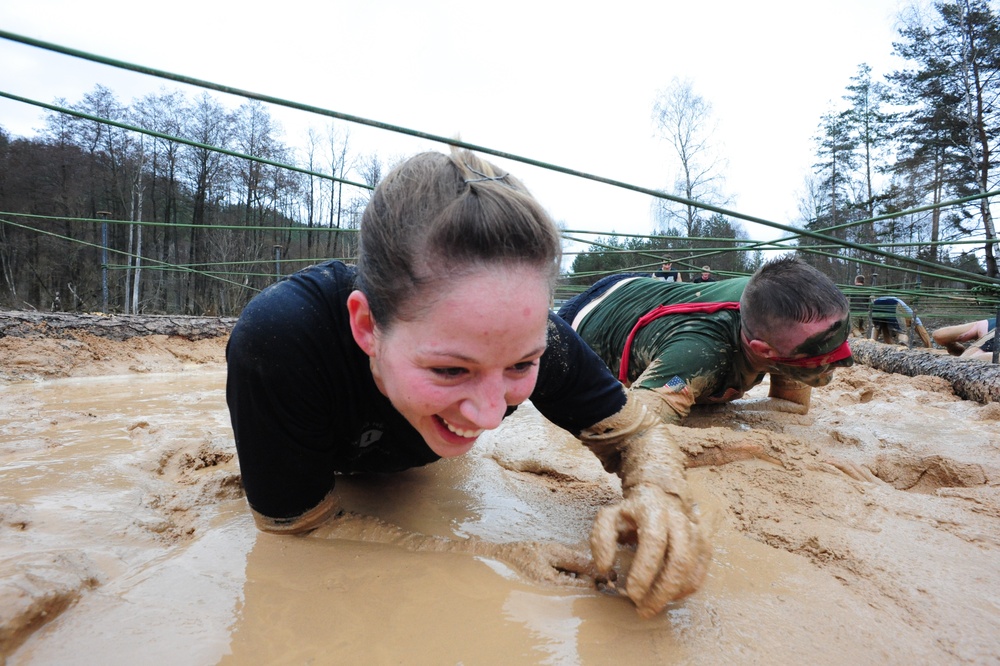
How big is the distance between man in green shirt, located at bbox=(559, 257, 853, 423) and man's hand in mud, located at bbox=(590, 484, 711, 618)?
1284mm

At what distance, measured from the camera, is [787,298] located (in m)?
2.62

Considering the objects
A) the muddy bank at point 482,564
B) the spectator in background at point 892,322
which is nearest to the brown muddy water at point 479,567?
the muddy bank at point 482,564

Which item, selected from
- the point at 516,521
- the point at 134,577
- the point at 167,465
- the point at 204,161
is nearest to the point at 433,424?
the point at 516,521

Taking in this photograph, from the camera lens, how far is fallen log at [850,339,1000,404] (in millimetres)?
4219

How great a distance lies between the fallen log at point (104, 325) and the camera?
605 centimetres

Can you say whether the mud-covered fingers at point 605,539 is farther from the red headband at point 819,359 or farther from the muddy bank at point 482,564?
the red headband at point 819,359

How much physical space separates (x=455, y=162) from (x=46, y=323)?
7.09 meters

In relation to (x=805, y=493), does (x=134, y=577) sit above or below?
below

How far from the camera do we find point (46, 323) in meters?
6.22

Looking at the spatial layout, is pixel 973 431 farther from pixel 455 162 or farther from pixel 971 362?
pixel 455 162

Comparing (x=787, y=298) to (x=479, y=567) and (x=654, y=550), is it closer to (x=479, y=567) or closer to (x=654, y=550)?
(x=654, y=550)

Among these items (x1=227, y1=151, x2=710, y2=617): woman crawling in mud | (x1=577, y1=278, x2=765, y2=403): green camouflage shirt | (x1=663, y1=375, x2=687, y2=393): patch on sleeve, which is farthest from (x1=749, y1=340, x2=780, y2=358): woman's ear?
(x1=227, y1=151, x2=710, y2=617): woman crawling in mud

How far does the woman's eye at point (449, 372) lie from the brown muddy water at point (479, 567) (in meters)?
0.46

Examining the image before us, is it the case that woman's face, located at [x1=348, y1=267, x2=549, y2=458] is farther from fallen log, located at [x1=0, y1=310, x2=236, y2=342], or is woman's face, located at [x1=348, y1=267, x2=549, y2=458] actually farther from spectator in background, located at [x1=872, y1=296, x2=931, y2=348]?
spectator in background, located at [x1=872, y1=296, x2=931, y2=348]
